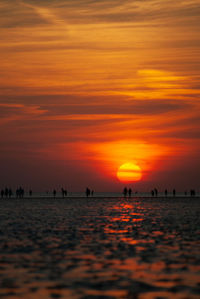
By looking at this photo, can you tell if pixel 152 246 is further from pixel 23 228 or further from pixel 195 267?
pixel 23 228

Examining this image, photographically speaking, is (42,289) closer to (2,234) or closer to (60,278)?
(60,278)

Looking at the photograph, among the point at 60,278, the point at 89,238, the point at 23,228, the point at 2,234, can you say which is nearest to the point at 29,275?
the point at 60,278

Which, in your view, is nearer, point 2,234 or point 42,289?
point 42,289

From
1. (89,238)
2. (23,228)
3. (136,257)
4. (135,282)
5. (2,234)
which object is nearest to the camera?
(135,282)

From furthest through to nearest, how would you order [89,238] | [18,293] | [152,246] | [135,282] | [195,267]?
[89,238]
[152,246]
[195,267]
[135,282]
[18,293]

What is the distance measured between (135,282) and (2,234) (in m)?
17.1

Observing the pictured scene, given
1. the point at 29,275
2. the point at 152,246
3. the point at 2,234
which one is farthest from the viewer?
the point at 2,234

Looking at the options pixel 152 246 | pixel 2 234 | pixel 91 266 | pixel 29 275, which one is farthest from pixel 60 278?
pixel 2 234

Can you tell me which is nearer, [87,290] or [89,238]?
[87,290]

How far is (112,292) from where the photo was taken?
15969 mm

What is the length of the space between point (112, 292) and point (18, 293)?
2.86m

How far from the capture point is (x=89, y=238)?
30.4 meters

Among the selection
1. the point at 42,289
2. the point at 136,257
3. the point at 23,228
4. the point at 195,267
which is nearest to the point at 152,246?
the point at 136,257

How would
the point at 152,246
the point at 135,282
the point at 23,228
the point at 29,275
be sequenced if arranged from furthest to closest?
the point at 23,228 < the point at 152,246 < the point at 29,275 < the point at 135,282
